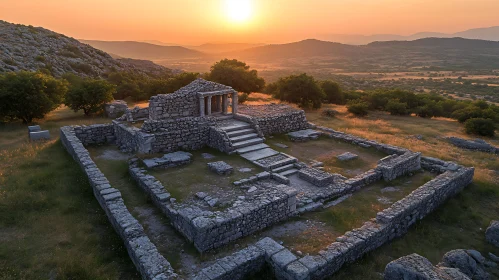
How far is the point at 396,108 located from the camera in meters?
31.7

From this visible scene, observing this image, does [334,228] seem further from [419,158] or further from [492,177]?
[492,177]

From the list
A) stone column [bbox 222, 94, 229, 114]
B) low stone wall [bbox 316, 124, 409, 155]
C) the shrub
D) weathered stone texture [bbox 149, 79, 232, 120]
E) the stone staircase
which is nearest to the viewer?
the stone staircase

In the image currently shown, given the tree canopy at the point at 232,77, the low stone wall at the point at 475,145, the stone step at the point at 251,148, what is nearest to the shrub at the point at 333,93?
the tree canopy at the point at 232,77

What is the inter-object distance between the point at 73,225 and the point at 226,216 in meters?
4.76

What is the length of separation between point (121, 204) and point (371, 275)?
24.7 feet

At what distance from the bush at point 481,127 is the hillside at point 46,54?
4649cm

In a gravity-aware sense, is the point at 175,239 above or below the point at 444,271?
below

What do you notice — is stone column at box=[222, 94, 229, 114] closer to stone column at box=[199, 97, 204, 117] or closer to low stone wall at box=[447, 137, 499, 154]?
stone column at box=[199, 97, 204, 117]

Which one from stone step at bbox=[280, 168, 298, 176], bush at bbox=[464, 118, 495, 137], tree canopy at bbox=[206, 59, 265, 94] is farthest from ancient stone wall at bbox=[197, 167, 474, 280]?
tree canopy at bbox=[206, 59, 265, 94]

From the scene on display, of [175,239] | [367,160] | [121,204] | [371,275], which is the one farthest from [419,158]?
[121,204]

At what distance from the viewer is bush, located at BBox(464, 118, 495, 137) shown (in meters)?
23.4

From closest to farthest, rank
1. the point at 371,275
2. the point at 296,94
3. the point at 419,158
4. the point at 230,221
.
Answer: the point at 371,275
the point at 230,221
the point at 419,158
the point at 296,94

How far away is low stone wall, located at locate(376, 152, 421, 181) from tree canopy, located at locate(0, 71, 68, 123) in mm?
20783

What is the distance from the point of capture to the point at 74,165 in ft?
43.8
